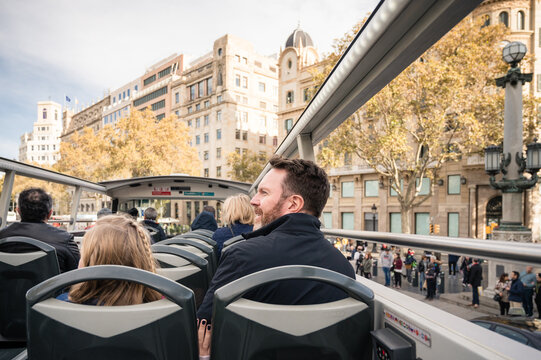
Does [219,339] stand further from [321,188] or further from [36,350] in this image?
[321,188]

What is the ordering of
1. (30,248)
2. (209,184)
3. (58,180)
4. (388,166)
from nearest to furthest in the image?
(30,248), (58,180), (209,184), (388,166)

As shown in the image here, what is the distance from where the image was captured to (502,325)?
146 centimetres

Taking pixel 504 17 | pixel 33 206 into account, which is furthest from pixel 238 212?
pixel 504 17

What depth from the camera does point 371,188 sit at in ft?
104

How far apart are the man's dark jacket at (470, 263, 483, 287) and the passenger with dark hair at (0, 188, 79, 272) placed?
3.28m

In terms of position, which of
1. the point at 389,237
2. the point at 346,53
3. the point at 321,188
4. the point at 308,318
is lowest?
the point at 308,318

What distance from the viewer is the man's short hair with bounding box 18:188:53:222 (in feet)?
11.5

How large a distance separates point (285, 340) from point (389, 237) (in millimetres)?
1303

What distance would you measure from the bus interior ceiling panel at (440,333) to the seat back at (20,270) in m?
2.50

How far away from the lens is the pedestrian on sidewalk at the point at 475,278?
1696 millimetres

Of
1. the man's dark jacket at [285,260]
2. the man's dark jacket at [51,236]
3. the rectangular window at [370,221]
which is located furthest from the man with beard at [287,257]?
the rectangular window at [370,221]

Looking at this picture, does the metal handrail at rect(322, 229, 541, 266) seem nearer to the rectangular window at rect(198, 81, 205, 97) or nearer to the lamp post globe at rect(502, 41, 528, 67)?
the lamp post globe at rect(502, 41, 528, 67)

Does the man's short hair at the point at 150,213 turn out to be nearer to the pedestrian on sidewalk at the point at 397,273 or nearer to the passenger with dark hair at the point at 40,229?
the passenger with dark hair at the point at 40,229

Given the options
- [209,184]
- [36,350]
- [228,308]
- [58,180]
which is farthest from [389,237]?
[209,184]
